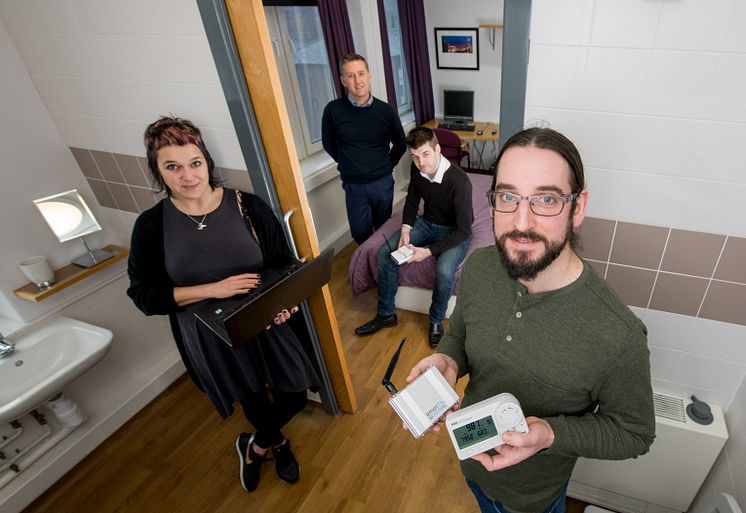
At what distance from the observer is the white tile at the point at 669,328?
127 centimetres

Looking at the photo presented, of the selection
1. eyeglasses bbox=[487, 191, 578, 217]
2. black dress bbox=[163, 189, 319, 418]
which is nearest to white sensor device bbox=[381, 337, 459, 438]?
eyeglasses bbox=[487, 191, 578, 217]

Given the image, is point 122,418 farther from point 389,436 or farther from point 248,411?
point 389,436

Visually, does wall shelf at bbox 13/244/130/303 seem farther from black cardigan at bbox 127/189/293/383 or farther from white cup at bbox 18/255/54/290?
black cardigan at bbox 127/189/293/383

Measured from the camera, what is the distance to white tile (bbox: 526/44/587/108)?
1.02m

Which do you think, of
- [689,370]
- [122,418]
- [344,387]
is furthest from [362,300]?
[689,370]

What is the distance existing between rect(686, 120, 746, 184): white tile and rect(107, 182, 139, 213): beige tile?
7.41 ft

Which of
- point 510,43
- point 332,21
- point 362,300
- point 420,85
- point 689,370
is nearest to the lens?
point 510,43

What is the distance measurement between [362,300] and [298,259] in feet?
4.90

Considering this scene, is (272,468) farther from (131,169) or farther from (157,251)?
(131,169)

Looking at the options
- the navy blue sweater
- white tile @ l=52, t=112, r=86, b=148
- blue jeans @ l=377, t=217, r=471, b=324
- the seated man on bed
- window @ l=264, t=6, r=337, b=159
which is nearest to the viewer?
white tile @ l=52, t=112, r=86, b=148

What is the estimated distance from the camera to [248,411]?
5.97 feet

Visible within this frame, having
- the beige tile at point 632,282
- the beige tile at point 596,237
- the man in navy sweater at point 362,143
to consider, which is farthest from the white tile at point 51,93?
the beige tile at point 632,282

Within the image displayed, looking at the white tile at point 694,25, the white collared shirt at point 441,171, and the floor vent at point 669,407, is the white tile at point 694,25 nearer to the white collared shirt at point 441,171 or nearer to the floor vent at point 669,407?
the floor vent at point 669,407

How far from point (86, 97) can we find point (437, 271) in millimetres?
1936
